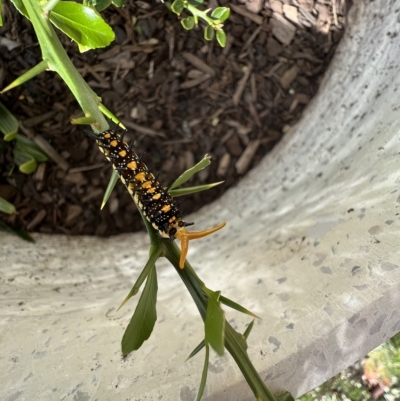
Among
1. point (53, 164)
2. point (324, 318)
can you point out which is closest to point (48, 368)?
point (324, 318)

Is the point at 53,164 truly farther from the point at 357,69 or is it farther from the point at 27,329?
the point at 357,69

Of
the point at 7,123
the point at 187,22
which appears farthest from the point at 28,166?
the point at 187,22

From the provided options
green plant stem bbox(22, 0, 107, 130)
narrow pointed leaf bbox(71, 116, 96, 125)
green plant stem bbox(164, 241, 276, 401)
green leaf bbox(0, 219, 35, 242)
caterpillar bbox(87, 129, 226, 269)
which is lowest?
green leaf bbox(0, 219, 35, 242)

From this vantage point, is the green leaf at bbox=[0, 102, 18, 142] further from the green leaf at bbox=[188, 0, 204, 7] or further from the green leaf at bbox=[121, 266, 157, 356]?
the green leaf at bbox=[121, 266, 157, 356]

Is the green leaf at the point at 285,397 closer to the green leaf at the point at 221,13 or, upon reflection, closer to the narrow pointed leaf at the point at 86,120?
the narrow pointed leaf at the point at 86,120

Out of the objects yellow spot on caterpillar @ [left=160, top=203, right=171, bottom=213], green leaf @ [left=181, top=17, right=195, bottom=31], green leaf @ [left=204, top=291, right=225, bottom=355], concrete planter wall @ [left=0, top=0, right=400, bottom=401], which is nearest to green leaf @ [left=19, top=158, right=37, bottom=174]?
concrete planter wall @ [left=0, top=0, right=400, bottom=401]

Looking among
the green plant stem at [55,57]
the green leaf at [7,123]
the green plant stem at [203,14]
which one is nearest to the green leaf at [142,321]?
the green plant stem at [55,57]
